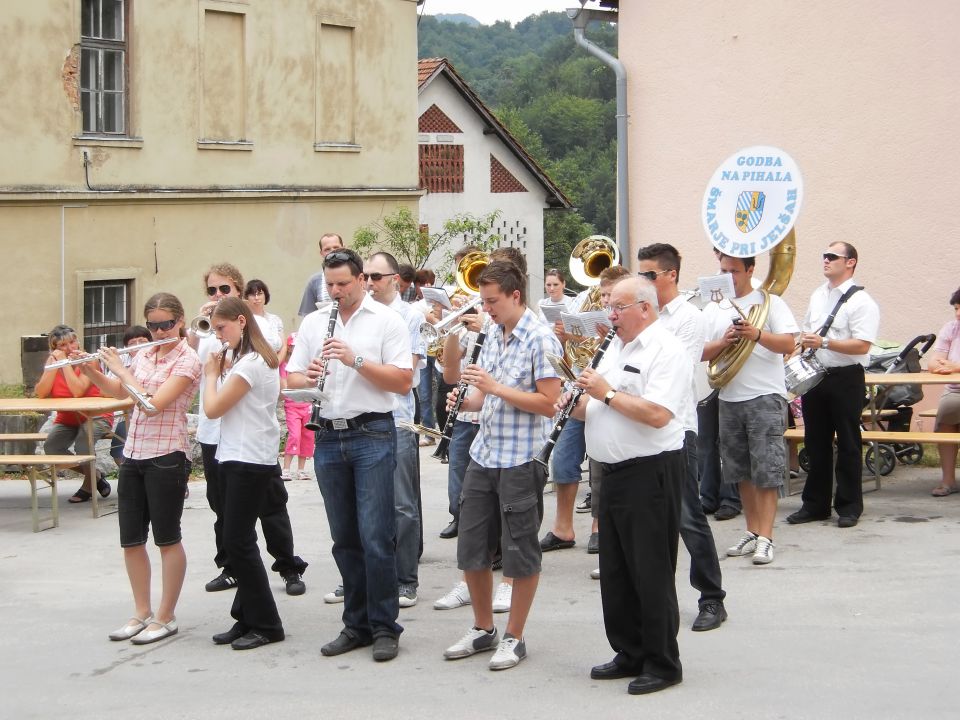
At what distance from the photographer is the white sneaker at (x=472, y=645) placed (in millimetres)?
6305

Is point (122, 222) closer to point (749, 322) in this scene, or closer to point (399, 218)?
point (399, 218)

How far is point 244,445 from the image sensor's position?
647cm

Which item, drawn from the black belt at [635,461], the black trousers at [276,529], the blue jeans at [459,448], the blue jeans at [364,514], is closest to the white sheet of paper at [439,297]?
the blue jeans at [459,448]

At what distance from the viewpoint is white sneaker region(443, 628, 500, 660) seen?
6.30 m

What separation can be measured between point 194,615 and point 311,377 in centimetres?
179

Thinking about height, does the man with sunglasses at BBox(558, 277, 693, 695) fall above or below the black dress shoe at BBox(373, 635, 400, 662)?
above

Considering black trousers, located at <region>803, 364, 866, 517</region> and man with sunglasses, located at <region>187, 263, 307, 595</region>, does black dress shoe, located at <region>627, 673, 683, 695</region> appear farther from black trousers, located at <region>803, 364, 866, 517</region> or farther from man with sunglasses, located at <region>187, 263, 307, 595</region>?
black trousers, located at <region>803, 364, 866, 517</region>

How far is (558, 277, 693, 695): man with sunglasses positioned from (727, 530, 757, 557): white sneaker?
242 centimetres

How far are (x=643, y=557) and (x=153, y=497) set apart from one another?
2.45 meters

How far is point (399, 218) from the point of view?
73.2 feet

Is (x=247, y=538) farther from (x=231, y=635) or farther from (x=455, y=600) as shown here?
(x=455, y=600)

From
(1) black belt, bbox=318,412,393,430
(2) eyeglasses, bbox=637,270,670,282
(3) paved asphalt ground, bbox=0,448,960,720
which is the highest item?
(2) eyeglasses, bbox=637,270,670,282

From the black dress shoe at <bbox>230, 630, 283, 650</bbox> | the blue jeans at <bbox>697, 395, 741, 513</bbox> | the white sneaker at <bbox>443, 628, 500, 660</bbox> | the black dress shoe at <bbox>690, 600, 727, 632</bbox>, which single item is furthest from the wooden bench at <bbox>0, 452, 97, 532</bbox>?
the black dress shoe at <bbox>690, 600, 727, 632</bbox>

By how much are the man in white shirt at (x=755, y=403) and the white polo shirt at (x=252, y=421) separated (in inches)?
106
